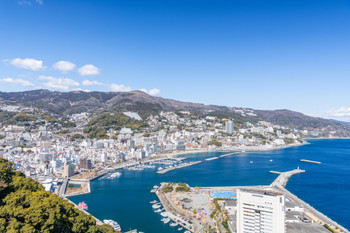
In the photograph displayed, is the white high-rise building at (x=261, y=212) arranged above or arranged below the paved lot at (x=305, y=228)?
above

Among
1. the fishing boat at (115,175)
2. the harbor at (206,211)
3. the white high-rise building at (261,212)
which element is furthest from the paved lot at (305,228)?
the fishing boat at (115,175)

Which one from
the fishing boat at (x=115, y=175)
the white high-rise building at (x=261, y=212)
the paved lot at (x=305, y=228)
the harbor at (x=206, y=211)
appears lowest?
the fishing boat at (x=115, y=175)

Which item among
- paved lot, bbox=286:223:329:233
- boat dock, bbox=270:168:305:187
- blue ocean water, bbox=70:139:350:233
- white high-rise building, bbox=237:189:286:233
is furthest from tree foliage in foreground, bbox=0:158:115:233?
boat dock, bbox=270:168:305:187

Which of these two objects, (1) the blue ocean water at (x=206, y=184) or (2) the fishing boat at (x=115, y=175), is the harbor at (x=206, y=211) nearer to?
(1) the blue ocean water at (x=206, y=184)

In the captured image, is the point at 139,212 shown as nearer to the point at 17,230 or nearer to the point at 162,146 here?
the point at 17,230

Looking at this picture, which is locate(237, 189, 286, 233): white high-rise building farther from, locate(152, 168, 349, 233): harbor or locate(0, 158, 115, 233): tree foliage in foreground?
locate(0, 158, 115, 233): tree foliage in foreground
